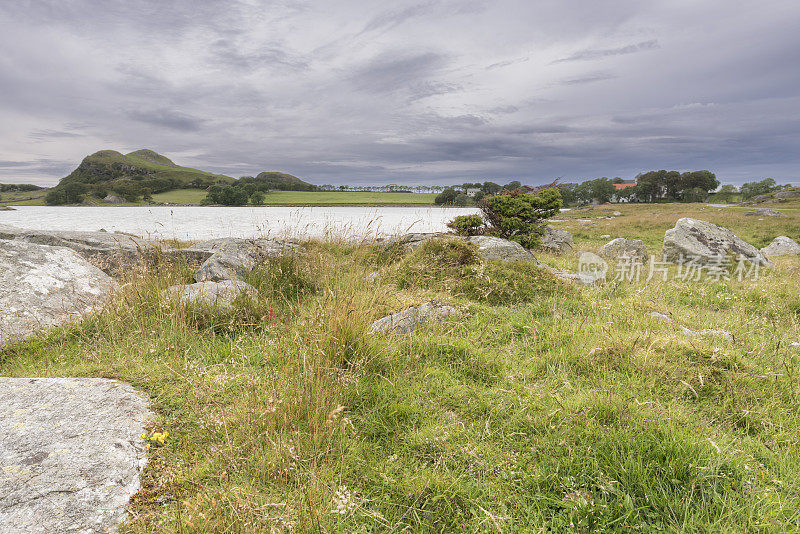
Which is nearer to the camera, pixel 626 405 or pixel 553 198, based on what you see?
pixel 626 405

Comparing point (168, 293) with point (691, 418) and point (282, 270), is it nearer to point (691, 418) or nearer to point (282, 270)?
point (282, 270)

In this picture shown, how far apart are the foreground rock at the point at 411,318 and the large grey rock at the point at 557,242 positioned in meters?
11.7

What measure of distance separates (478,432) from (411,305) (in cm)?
294

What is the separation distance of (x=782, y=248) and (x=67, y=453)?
2478 centimetres

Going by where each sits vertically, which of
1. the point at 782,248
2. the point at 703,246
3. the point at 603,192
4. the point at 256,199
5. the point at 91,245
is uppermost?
the point at 603,192

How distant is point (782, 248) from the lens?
53.6ft

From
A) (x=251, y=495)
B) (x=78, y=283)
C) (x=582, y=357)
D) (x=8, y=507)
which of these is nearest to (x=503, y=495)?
(x=251, y=495)

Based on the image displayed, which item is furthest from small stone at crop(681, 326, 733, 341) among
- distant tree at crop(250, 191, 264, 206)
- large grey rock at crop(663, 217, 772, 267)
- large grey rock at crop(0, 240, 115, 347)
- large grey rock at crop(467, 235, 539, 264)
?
distant tree at crop(250, 191, 264, 206)

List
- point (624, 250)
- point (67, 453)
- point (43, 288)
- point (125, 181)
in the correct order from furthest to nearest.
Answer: point (125, 181), point (624, 250), point (43, 288), point (67, 453)

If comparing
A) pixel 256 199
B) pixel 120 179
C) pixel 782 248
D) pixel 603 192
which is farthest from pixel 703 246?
pixel 120 179

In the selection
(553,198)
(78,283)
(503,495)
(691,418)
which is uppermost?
(553,198)

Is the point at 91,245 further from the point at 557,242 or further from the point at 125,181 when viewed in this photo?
the point at 125,181

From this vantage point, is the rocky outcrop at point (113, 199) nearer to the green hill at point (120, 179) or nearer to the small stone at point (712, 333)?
the green hill at point (120, 179)

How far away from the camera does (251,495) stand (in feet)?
7.07
